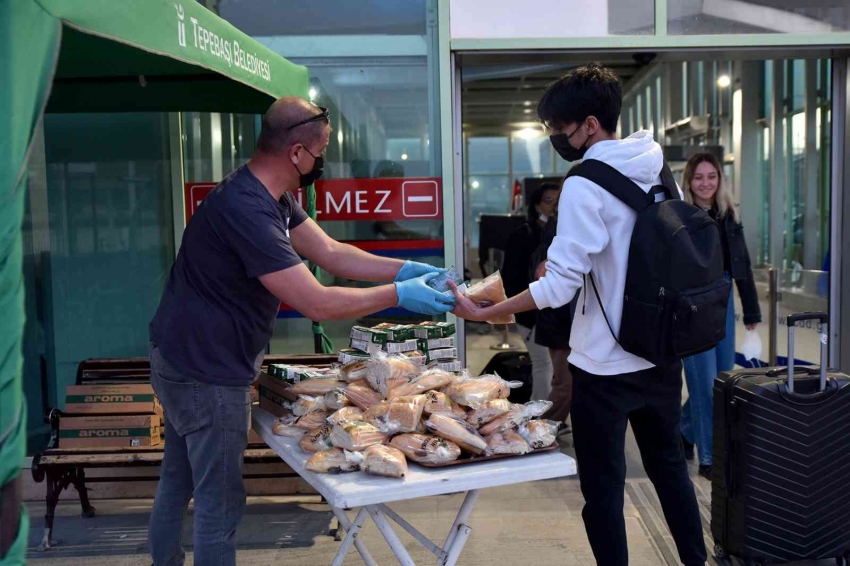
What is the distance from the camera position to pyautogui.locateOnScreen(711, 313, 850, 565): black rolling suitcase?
3.27m

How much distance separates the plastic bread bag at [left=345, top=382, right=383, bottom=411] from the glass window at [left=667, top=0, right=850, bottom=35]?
10.7 ft

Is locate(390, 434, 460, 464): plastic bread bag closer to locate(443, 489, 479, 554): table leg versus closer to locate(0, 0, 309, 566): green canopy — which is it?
locate(443, 489, 479, 554): table leg

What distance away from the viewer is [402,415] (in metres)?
2.52

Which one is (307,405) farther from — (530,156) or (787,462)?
(530,156)

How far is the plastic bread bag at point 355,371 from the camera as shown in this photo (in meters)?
2.92

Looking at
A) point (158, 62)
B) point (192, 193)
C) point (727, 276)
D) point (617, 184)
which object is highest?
point (158, 62)

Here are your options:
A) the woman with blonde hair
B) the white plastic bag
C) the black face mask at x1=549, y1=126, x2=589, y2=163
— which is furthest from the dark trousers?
the white plastic bag

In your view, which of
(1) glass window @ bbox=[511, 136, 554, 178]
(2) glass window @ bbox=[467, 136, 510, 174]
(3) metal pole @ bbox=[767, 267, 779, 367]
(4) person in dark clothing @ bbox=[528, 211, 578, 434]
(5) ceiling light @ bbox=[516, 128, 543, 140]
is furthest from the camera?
(2) glass window @ bbox=[467, 136, 510, 174]

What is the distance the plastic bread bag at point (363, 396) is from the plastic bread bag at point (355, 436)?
23 cm

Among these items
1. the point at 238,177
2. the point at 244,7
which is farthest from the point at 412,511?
the point at 244,7

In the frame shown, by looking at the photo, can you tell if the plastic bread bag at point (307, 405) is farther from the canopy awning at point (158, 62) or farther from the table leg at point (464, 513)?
the canopy awning at point (158, 62)

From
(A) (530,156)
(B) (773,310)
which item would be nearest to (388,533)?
(B) (773,310)

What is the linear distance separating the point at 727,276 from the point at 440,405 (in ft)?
8.92

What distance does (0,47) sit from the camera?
62.9 inches
